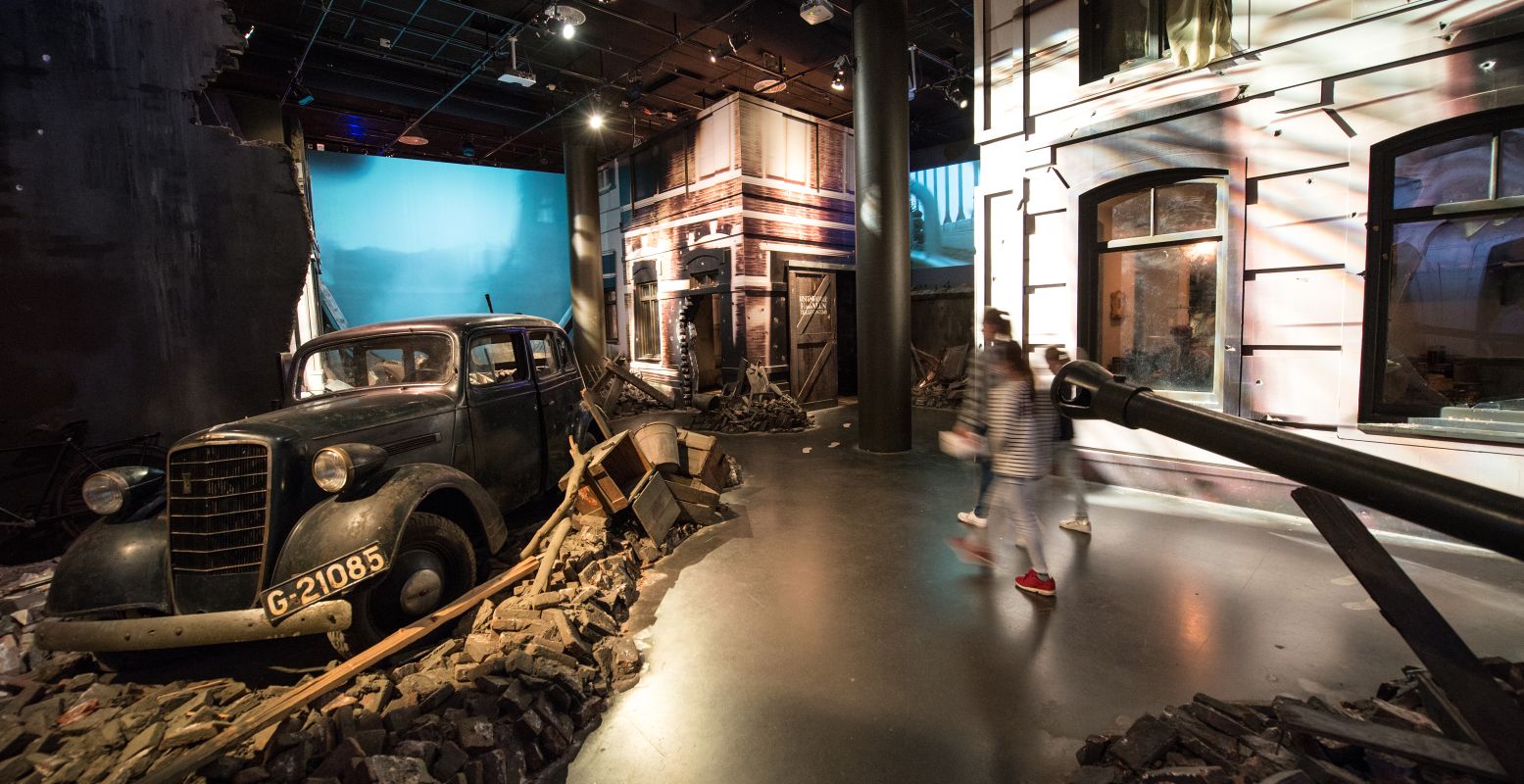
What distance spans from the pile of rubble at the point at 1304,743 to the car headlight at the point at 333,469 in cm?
377

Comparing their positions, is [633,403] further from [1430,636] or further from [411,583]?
[1430,636]

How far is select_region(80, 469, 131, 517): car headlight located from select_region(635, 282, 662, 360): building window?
36.2ft

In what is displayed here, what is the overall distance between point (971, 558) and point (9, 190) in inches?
314

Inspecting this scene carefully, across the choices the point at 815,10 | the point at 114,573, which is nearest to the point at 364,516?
the point at 114,573

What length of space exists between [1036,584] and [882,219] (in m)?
5.30

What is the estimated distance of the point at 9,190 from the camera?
4602 mm

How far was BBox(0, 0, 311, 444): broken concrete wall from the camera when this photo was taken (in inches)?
183

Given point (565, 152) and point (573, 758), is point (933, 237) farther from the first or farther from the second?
point (573, 758)

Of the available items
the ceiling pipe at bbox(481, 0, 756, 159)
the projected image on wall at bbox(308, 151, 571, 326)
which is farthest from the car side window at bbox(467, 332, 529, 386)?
the projected image on wall at bbox(308, 151, 571, 326)

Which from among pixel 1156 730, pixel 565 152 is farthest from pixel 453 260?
pixel 1156 730

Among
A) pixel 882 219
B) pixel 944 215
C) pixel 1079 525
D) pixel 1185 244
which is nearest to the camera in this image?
pixel 1079 525

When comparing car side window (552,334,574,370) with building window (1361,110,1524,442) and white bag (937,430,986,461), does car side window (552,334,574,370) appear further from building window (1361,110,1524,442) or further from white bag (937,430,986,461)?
building window (1361,110,1524,442)

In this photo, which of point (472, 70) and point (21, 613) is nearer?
point (21, 613)

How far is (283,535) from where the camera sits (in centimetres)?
324
